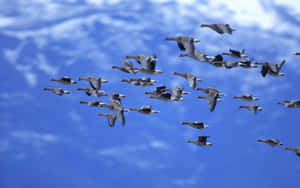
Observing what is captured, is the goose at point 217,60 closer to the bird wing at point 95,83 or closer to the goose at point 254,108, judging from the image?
the goose at point 254,108

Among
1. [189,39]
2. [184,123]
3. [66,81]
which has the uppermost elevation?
[189,39]

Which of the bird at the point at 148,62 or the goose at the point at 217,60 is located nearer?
the bird at the point at 148,62

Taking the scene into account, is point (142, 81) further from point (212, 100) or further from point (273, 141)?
point (273, 141)

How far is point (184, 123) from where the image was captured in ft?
141

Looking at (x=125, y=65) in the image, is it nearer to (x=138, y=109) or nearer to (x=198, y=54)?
(x=138, y=109)

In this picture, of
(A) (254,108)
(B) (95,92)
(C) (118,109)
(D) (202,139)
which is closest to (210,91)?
(A) (254,108)

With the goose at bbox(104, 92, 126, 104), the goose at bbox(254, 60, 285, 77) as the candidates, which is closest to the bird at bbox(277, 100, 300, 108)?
the goose at bbox(254, 60, 285, 77)

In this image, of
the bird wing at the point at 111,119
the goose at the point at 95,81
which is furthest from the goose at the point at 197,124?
the goose at the point at 95,81

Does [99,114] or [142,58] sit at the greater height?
[142,58]

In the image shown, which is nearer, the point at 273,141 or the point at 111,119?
the point at 111,119

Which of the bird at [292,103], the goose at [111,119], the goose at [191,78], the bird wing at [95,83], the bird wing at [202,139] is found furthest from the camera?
the bird wing at [202,139]

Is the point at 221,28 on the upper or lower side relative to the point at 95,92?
upper

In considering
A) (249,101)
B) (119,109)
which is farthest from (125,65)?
(249,101)

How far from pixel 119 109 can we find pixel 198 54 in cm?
672
